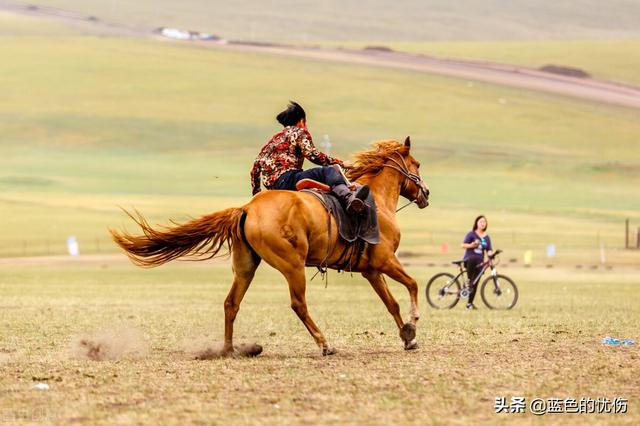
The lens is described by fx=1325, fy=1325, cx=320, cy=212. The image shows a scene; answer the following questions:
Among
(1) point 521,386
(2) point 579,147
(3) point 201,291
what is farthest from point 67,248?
(2) point 579,147

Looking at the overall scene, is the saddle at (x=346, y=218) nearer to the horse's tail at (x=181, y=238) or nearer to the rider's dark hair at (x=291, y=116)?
the rider's dark hair at (x=291, y=116)

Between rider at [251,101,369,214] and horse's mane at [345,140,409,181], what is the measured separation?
1.03 meters

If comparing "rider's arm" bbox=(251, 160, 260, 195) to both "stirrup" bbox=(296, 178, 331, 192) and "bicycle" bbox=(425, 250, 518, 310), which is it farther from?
"bicycle" bbox=(425, 250, 518, 310)

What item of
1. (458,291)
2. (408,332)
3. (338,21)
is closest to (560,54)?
(338,21)

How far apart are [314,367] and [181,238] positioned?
2853mm

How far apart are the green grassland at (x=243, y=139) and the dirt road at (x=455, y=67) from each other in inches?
112

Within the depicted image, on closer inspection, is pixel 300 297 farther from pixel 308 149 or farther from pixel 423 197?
pixel 423 197

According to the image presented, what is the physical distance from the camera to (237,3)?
194 metres

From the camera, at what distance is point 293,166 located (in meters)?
15.5

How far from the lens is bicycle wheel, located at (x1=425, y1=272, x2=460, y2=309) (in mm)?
27312


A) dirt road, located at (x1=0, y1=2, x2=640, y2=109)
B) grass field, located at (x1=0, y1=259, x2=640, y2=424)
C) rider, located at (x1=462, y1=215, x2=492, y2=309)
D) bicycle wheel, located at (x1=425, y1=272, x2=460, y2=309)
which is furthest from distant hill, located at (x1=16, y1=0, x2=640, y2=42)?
grass field, located at (x1=0, y1=259, x2=640, y2=424)

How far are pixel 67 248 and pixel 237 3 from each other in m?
142

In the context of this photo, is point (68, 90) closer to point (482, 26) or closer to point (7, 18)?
point (7, 18)

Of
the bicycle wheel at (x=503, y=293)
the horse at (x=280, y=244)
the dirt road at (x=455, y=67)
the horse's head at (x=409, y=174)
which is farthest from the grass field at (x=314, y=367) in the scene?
the dirt road at (x=455, y=67)
